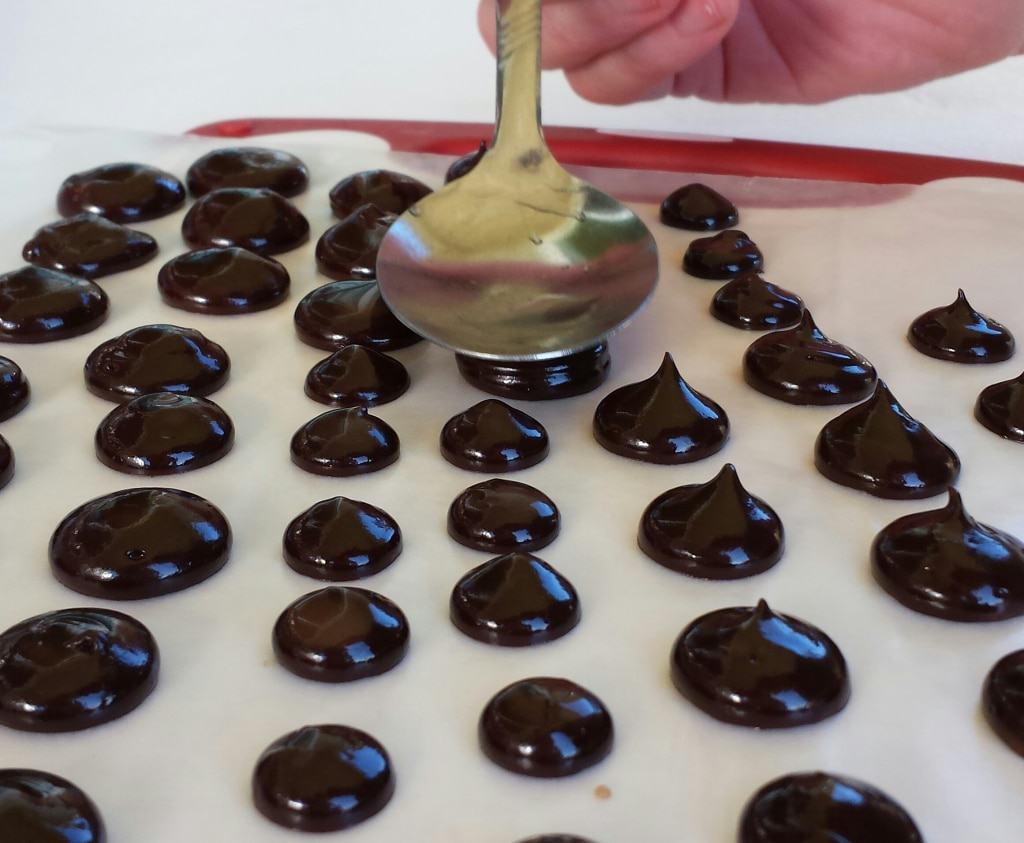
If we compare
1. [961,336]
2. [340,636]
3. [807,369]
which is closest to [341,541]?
[340,636]

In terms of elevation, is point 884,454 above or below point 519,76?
below

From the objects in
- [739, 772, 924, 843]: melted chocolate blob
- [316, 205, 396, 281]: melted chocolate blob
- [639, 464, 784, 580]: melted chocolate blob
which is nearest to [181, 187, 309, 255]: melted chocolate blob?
[316, 205, 396, 281]: melted chocolate blob

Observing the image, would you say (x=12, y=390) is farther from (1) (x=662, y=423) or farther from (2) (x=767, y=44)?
(2) (x=767, y=44)

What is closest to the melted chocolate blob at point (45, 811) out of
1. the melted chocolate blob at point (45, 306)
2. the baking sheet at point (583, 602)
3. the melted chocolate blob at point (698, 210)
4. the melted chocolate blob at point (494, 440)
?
the baking sheet at point (583, 602)

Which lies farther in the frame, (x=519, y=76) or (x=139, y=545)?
(x=519, y=76)

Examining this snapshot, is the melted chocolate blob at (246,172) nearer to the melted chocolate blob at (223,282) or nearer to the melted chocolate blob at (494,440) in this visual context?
the melted chocolate blob at (223,282)

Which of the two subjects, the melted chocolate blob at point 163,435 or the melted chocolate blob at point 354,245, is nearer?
the melted chocolate blob at point 163,435

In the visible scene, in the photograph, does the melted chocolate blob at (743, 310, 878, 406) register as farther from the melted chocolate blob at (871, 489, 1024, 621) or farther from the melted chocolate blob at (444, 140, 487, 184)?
the melted chocolate blob at (444, 140, 487, 184)
